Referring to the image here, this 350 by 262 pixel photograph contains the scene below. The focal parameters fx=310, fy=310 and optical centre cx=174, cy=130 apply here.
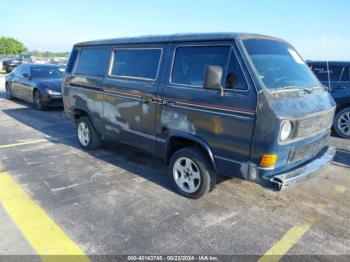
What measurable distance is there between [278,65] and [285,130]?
1.05 meters

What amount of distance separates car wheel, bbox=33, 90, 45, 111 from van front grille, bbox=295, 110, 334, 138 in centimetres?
934

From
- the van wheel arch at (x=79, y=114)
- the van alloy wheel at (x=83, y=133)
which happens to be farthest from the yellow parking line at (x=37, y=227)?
the van wheel arch at (x=79, y=114)

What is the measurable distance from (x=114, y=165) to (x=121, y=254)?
260cm

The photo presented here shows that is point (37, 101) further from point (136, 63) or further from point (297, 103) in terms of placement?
point (297, 103)

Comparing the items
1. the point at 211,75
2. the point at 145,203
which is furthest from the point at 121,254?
the point at 211,75

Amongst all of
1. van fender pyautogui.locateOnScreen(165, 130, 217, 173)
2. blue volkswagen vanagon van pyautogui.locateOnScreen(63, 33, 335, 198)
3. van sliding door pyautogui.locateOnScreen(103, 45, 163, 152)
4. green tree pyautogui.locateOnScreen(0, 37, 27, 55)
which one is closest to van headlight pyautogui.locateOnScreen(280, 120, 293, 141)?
blue volkswagen vanagon van pyautogui.locateOnScreen(63, 33, 335, 198)

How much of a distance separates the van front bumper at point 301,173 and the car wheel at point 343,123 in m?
4.14

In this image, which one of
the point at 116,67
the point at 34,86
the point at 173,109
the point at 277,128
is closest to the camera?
the point at 277,128

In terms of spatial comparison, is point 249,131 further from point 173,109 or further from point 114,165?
point 114,165

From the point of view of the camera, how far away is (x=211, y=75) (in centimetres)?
356

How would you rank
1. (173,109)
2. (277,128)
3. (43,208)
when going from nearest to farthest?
(277,128), (43,208), (173,109)

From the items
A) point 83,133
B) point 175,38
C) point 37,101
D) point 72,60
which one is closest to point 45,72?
point 37,101

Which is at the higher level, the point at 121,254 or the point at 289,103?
the point at 289,103

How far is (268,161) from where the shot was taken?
3.40 m
